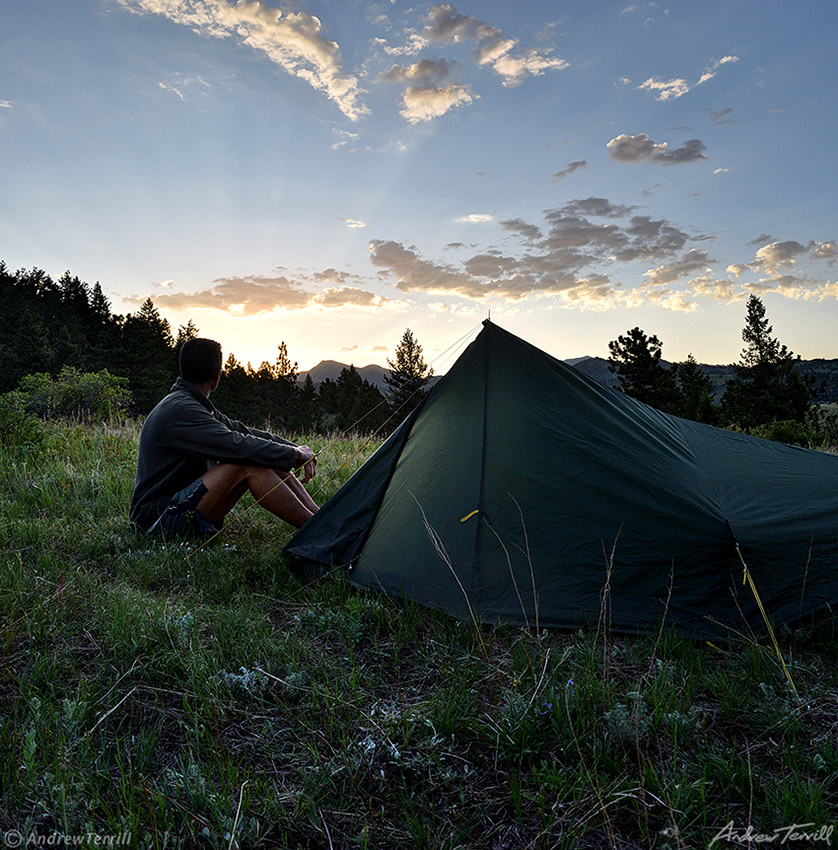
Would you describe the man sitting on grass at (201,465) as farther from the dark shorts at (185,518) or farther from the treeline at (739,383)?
the treeline at (739,383)

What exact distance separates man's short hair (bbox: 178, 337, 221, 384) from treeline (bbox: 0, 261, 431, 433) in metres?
39.4

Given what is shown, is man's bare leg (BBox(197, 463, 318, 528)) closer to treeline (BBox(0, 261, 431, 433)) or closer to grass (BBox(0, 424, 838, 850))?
grass (BBox(0, 424, 838, 850))

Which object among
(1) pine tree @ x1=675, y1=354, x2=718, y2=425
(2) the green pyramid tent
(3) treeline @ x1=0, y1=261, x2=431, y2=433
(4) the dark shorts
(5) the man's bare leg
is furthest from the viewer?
(3) treeline @ x1=0, y1=261, x2=431, y2=433

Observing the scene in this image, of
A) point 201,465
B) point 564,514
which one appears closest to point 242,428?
point 201,465

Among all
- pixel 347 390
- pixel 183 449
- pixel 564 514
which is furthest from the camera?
pixel 347 390

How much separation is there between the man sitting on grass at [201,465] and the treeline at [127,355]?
3939cm

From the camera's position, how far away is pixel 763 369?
146ft

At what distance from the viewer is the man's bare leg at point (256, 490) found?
4238 mm

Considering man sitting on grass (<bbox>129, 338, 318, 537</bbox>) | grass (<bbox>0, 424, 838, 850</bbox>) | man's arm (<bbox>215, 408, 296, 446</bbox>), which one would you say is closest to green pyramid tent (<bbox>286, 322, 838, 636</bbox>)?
grass (<bbox>0, 424, 838, 850</bbox>)

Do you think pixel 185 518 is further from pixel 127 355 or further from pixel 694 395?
pixel 127 355

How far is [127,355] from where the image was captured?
55938mm

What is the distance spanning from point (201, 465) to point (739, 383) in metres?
48.0

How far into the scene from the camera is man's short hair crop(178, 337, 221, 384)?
4.41 meters

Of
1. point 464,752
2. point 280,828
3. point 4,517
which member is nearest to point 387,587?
point 464,752
